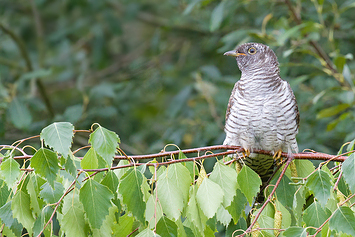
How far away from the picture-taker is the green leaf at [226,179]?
5.18ft

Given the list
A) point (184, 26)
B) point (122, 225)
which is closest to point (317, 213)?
point (122, 225)

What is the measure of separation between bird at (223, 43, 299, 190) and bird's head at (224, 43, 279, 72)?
0.10m

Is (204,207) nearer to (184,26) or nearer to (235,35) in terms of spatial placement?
(235,35)

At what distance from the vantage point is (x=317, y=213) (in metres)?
1.49

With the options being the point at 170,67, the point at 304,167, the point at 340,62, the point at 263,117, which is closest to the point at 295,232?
the point at 304,167

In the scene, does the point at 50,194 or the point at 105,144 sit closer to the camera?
the point at 105,144

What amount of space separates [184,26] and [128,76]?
1.05 metres

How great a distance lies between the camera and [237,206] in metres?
1.69

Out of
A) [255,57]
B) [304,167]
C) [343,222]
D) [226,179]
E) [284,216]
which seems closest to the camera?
[343,222]

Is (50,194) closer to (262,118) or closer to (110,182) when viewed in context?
(110,182)

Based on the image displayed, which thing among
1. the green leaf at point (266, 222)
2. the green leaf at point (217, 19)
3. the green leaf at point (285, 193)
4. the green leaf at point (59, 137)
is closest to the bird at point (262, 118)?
the green leaf at point (285, 193)

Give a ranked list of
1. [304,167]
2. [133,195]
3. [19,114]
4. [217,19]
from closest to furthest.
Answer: [133,195], [304,167], [217,19], [19,114]

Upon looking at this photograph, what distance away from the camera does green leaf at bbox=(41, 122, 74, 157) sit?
4.46ft

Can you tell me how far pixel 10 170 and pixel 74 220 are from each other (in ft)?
1.00
